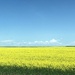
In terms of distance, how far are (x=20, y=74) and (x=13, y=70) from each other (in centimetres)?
178

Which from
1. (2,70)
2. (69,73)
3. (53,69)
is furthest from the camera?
(2,70)

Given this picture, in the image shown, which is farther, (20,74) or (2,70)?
(2,70)

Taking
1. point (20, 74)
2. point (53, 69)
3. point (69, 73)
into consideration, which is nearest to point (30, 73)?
point (20, 74)

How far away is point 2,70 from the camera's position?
17641mm

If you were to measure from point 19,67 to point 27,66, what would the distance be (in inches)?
27.2

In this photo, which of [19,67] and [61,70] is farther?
[19,67]

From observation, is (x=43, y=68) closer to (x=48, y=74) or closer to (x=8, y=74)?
(x=48, y=74)

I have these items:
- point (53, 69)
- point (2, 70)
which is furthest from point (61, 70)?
point (2, 70)

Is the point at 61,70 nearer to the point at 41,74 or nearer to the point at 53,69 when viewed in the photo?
the point at 53,69

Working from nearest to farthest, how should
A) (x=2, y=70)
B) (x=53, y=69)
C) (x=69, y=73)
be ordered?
(x=69, y=73)
(x=53, y=69)
(x=2, y=70)

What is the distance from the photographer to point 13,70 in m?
17.4

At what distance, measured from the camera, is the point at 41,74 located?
50.9 feet

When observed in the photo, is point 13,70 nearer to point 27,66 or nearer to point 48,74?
point 27,66

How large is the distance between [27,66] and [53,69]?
8.49 feet
